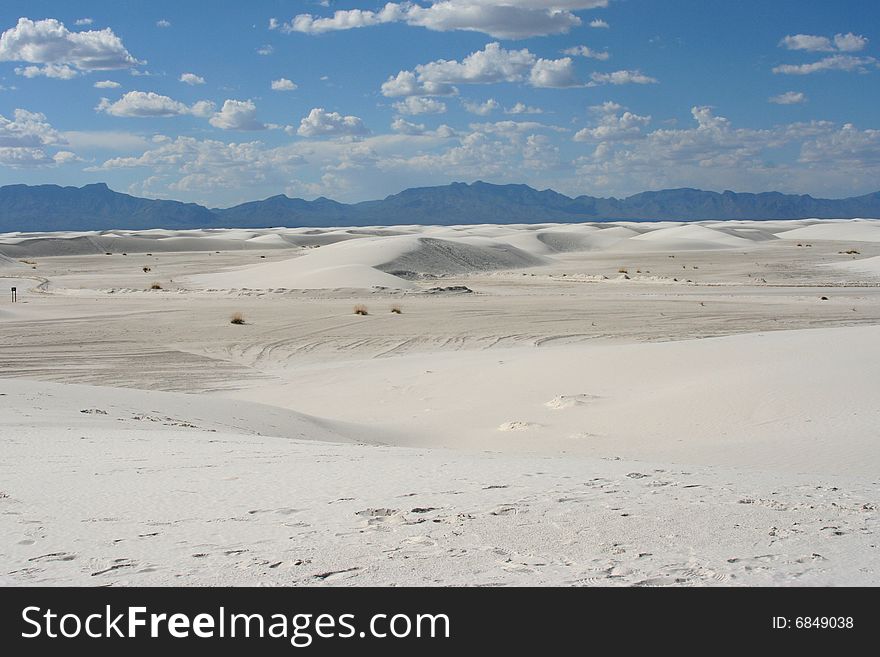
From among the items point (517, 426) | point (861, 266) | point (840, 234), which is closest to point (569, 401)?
point (517, 426)

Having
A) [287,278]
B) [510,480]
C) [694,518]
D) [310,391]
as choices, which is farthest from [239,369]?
[287,278]

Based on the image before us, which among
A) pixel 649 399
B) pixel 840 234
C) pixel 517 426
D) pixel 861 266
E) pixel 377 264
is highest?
pixel 840 234

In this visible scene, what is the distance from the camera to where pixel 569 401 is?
13172 mm

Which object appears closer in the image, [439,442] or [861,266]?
[439,442]

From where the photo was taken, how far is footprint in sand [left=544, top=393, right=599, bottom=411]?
13.0 m

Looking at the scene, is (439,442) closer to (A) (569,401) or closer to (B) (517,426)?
(B) (517,426)

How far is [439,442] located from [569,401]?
8.79ft

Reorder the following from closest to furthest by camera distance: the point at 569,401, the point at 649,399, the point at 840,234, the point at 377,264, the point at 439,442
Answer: the point at 439,442, the point at 649,399, the point at 569,401, the point at 377,264, the point at 840,234

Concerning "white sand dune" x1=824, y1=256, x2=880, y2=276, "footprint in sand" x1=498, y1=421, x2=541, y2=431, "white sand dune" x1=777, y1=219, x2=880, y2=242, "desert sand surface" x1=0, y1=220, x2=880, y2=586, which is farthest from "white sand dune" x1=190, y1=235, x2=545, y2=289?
"white sand dune" x1=777, y1=219, x2=880, y2=242

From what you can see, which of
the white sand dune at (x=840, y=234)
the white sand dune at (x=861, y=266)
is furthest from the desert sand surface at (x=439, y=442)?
the white sand dune at (x=840, y=234)

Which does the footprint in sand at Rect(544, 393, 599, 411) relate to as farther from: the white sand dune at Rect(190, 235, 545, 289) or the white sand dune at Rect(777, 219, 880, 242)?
the white sand dune at Rect(777, 219, 880, 242)

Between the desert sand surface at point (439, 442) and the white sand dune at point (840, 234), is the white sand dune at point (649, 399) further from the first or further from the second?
the white sand dune at point (840, 234)

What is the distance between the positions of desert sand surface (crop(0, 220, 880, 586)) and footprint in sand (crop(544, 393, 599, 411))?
8 cm

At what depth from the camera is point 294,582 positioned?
410cm
